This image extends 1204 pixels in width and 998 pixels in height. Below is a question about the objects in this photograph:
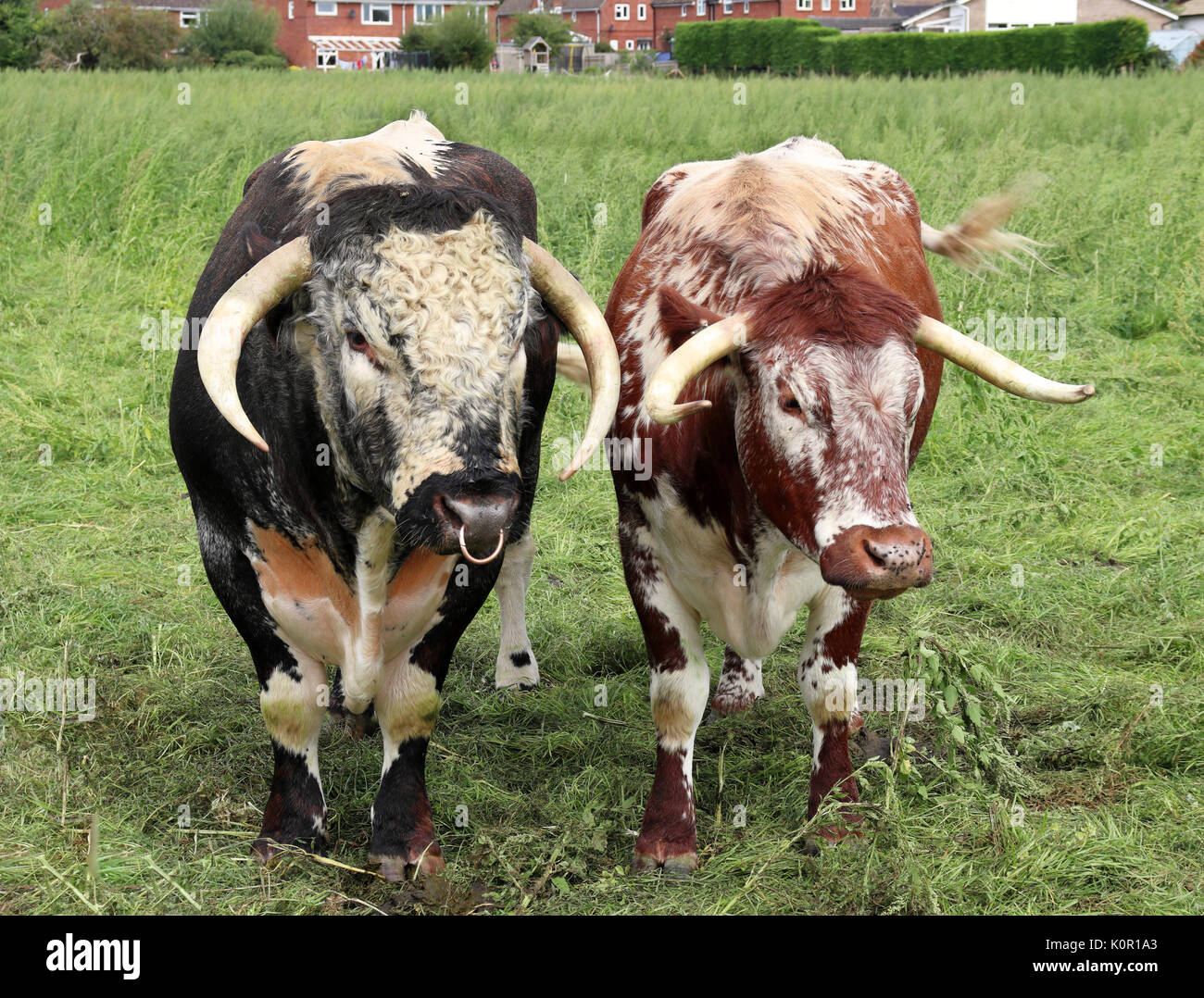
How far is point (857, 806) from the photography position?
3.63 metres

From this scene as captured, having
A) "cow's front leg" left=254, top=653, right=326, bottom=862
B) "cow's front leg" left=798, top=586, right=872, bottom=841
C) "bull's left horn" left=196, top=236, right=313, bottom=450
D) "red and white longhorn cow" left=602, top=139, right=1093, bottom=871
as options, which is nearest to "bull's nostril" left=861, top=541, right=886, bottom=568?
"red and white longhorn cow" left=602, top=139, right=1093, bottom=871

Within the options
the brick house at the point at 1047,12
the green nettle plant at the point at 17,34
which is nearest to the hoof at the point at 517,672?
the green nettle plant at the point at 17,34

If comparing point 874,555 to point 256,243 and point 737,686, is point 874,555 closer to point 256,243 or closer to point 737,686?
point 256,243

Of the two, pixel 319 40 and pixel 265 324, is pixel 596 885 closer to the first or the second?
pixel 265 324

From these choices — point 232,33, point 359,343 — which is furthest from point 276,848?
point 232,33

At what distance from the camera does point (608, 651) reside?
5.21m

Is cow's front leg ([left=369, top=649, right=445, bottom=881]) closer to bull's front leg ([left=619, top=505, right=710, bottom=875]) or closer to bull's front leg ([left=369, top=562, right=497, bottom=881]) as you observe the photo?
bull's front leg ([left=369, top=562, right=497, bottom=881])

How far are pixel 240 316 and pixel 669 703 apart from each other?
1.76 m

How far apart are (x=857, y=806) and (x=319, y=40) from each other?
62.4m

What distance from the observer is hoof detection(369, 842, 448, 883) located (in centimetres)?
352

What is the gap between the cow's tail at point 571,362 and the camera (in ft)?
14.9

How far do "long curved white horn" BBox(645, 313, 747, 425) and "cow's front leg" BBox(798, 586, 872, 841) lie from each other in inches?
37.0

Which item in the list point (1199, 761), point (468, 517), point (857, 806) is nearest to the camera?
point (468, 517)
